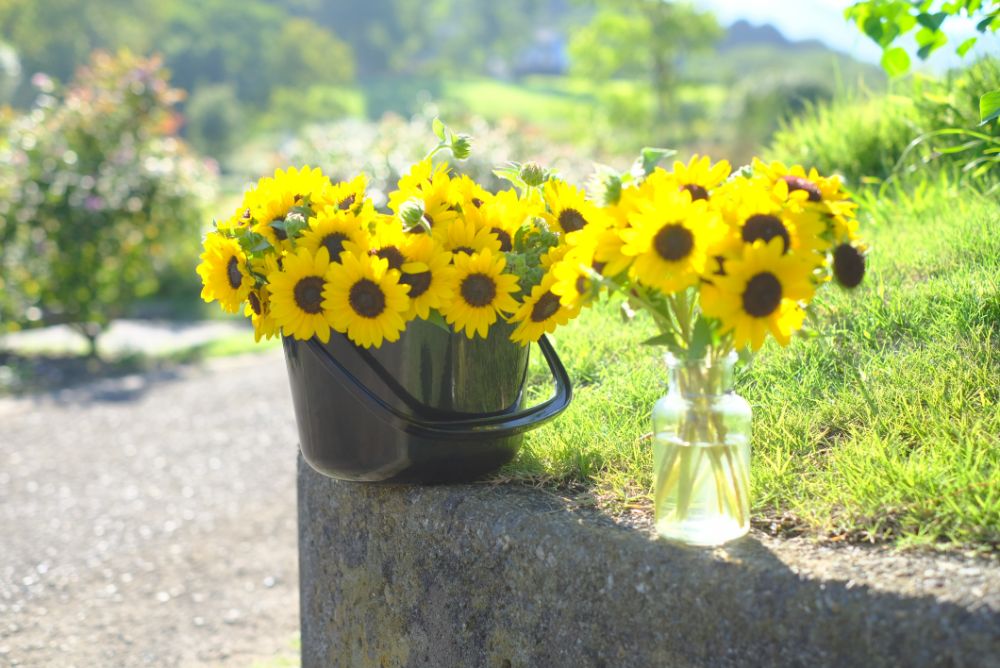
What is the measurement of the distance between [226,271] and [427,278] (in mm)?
339

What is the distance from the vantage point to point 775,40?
181 ft

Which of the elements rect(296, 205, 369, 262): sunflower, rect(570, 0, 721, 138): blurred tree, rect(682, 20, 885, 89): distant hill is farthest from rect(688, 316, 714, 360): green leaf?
rect(682, 20, 885, 89): distant hill

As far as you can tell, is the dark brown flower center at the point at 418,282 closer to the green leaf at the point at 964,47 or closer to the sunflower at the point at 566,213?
the sunflower at the point at 566,213

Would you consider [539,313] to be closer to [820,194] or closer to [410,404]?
[410,404]

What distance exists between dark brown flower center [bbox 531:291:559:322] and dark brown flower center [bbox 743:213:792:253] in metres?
0.37

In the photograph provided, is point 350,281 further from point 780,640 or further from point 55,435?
point 55,435

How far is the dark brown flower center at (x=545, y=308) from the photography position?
5.08ft

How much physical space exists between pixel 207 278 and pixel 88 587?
1936 millimetres

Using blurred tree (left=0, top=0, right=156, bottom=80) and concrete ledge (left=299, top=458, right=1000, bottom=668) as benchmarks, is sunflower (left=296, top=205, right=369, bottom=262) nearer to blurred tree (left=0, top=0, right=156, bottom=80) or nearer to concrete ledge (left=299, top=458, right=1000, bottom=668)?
concrete ledge (left=299, top=458, right=1000, bottom=668)

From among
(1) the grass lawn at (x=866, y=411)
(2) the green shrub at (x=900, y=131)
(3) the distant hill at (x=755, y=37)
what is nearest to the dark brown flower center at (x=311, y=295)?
(1) the grass lawn at (x=866, y=411)

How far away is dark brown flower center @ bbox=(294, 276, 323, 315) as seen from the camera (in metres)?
1.50

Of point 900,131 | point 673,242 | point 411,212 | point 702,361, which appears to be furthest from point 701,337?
point 900,131

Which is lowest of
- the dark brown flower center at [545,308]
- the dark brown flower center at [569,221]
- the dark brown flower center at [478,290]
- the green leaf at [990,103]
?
the dark brown flower center at [545,308]

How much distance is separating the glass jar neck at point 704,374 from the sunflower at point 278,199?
0.65m
